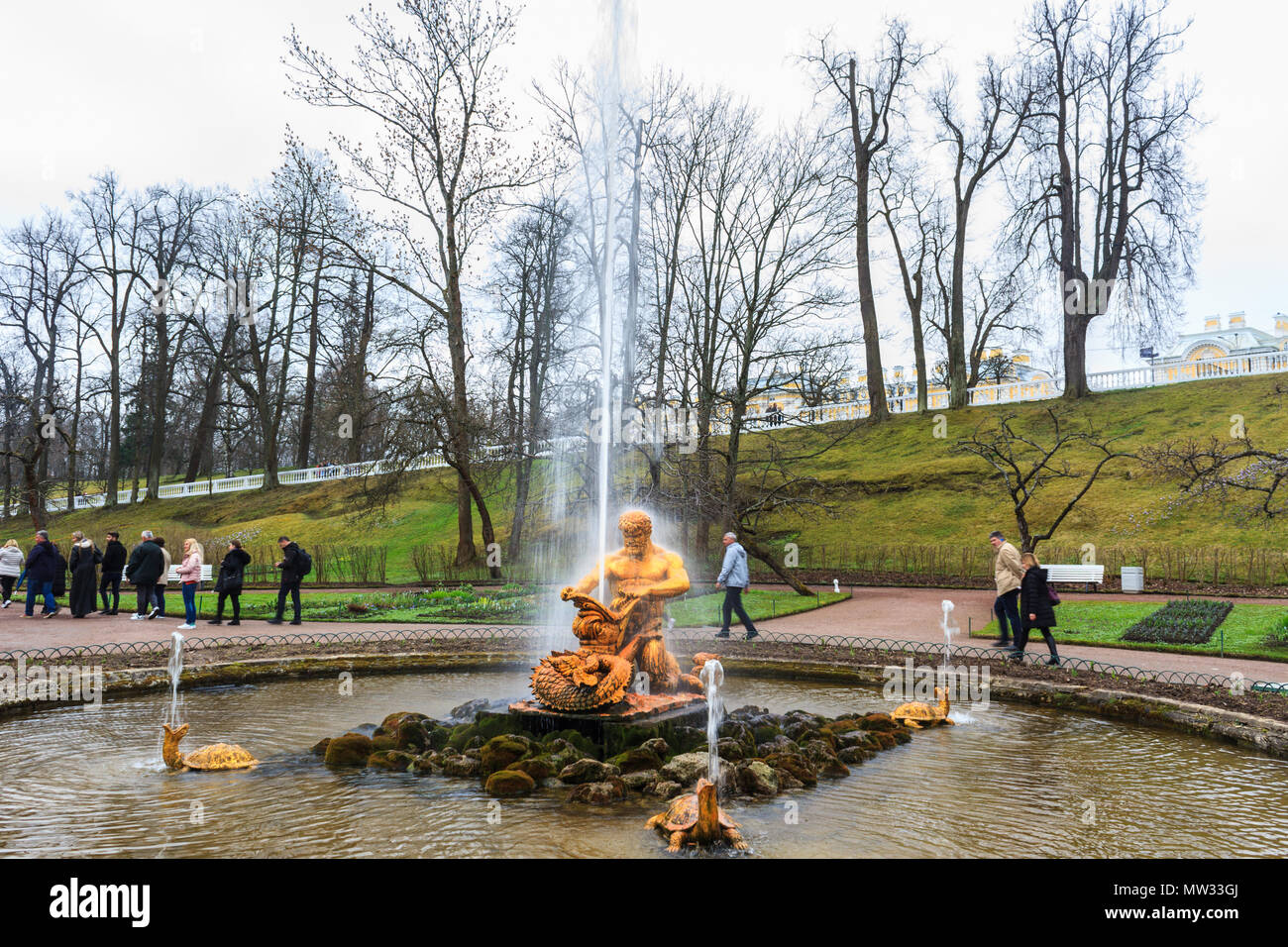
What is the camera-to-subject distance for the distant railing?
1428 inches

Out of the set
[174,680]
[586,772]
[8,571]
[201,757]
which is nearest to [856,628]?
[586,772]

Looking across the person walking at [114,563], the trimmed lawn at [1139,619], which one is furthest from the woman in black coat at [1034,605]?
the person walking at [114,563]

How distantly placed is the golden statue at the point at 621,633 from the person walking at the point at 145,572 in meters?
13.3

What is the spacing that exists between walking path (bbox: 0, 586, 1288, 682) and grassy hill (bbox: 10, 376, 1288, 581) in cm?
457

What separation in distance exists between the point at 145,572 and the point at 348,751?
12.9 metres

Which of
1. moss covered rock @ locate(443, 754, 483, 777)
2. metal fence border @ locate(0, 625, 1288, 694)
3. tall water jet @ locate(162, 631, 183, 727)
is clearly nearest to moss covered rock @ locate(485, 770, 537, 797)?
moss covered rock @ locate(443, 754, 483, 777)

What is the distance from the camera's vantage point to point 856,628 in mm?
16141

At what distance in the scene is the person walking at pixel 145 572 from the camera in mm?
17812

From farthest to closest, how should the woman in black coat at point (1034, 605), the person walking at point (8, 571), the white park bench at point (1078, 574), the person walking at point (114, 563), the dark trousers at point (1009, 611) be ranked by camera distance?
the white park bench at point (1078, 574) → the person walking at point (8, 571) → the person walking at point (114, 563) → the dark trousers at point (1009, 611) → the woman in black coat at point (1034, 605)

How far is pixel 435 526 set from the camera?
115 feet

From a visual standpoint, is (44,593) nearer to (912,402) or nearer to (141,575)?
(141,575)

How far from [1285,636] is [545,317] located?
2326 centimetres

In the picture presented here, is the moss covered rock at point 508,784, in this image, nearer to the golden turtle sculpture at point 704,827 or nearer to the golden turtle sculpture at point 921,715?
the golden turtle sculpture at point 704,827
